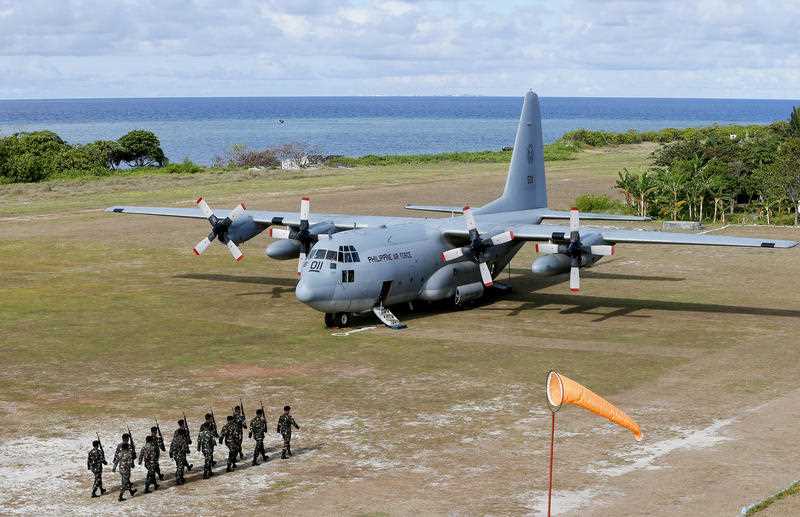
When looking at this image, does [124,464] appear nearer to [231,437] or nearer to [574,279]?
[231,437]

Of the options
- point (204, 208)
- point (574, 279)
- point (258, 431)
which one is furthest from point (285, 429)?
point (204, 208)

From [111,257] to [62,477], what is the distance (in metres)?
32.5

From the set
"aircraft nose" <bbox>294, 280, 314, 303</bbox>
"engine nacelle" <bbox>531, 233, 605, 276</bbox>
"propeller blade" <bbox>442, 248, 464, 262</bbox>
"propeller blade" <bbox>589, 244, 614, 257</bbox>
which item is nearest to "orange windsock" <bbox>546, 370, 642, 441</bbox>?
"aircraft nose" <bbox>294, 280, 314, 303</bbox>

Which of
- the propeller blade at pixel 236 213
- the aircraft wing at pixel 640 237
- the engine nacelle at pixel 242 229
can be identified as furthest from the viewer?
the engine nacelle at pixel 242 229

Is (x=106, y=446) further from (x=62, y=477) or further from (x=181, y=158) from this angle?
(x=181, y=158)

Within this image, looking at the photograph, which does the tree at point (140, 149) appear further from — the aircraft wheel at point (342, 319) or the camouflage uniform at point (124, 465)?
the camouflage uniform at point (124, 465)

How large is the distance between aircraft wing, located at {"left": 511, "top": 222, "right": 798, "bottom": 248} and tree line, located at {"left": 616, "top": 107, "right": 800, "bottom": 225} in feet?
90.7

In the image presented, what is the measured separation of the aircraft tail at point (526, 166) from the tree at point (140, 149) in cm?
8358

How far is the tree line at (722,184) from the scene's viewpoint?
212 feet

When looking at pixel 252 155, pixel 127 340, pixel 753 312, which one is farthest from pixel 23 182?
pixel 753 312

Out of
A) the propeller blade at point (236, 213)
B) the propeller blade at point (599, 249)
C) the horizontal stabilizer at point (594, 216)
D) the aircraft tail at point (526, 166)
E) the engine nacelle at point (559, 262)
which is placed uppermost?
the aircraft tail at point (526, 166)

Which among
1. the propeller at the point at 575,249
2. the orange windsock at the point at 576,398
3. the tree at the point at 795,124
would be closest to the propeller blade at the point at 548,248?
the propeller at the point at 575,249

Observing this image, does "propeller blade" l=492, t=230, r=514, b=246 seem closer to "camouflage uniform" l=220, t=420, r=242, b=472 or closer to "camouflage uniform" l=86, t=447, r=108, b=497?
"camouflage uniform" l=220, t=420, r=242, b=472

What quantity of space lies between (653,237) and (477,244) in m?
6.50
